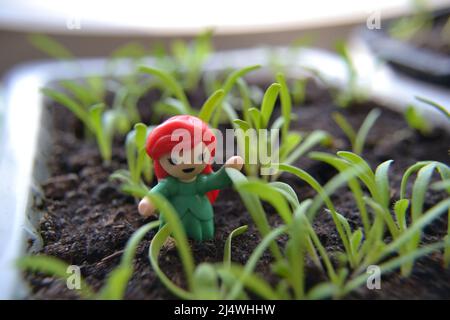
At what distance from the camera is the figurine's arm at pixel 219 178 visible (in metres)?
0.62

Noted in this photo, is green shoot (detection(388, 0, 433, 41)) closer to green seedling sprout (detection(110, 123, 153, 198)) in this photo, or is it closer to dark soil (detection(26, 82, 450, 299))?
dark soil (detection(26, 82, 450, 299))

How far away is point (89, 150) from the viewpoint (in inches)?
39.6

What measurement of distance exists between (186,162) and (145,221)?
0.52 feet

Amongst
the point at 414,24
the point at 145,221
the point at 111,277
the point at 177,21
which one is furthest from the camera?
the point at 177,21

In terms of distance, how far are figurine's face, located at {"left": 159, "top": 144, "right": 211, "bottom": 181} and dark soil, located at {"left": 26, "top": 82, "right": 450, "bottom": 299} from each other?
10cm

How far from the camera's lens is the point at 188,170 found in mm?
634

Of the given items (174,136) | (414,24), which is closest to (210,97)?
(174,136)

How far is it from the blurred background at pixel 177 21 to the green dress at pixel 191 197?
1.06m

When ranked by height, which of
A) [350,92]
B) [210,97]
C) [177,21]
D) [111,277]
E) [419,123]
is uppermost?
[177,21]

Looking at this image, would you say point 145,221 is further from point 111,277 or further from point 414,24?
point 414,24

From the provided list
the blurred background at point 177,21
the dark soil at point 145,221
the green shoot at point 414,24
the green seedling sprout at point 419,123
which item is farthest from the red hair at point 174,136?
the green shoot at point 414,24

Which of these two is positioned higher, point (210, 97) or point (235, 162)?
point (210, 97)

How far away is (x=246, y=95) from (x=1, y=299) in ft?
1.68
